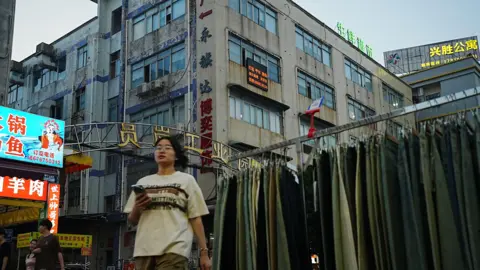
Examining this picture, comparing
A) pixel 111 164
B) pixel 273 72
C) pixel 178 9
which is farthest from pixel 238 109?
pixel 111 164

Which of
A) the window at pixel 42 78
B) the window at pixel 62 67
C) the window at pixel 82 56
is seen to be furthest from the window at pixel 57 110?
the window at pixel 82 56

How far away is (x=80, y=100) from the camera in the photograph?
93.3ft

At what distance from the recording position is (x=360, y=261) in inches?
158

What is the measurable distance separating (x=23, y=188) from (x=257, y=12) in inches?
582

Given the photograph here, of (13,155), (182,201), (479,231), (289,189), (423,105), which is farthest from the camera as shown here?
(13,155)

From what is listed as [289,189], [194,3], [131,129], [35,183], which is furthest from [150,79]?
[289,189]

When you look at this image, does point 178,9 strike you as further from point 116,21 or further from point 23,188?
point 23,188

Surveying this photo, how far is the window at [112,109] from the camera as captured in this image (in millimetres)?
26500

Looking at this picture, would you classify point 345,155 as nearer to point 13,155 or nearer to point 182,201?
point 182,201

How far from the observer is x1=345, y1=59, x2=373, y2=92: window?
3088cm

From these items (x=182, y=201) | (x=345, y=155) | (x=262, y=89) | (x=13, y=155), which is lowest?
(x=182, y=201)

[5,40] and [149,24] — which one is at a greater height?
[149,24]

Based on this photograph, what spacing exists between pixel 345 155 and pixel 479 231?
1.33 metres

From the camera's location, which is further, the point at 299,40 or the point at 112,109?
the point at 299,40
